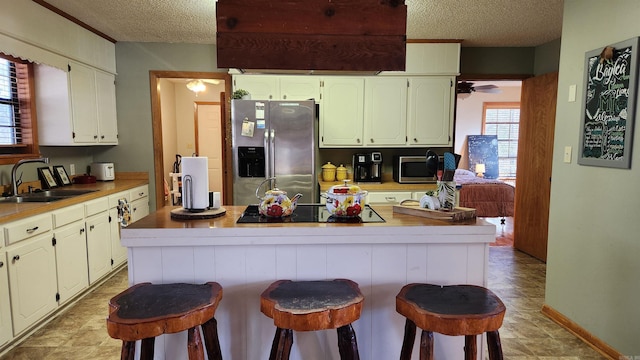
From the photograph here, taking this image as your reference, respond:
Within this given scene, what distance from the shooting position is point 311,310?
1304mm

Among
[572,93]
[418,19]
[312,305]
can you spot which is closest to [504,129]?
[418,19]

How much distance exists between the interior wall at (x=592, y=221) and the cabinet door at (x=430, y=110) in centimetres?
144

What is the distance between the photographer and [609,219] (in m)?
2.26

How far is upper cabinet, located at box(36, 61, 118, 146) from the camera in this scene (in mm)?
3307

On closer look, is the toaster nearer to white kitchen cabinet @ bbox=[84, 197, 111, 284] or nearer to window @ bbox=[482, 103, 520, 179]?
white kitchen cabinet @ bbox=[84, 197, 111, 284]

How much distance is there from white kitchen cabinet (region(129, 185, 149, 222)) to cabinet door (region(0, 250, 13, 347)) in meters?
1.64

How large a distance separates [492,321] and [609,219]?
153 cm

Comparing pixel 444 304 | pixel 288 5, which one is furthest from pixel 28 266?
pixel 444 304

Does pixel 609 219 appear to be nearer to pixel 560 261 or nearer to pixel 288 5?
pixel 560 261

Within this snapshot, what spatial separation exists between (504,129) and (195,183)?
28.4 feet

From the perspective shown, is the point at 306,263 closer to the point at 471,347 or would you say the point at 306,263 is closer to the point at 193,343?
the point at 193,343

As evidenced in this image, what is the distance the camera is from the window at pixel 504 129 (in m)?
8.71

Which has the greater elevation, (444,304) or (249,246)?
(249,246)

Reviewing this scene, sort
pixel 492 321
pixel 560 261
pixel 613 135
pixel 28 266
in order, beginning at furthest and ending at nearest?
pixel 560 261
pixel 28 266
pixel 613 135
pixel 492 321
